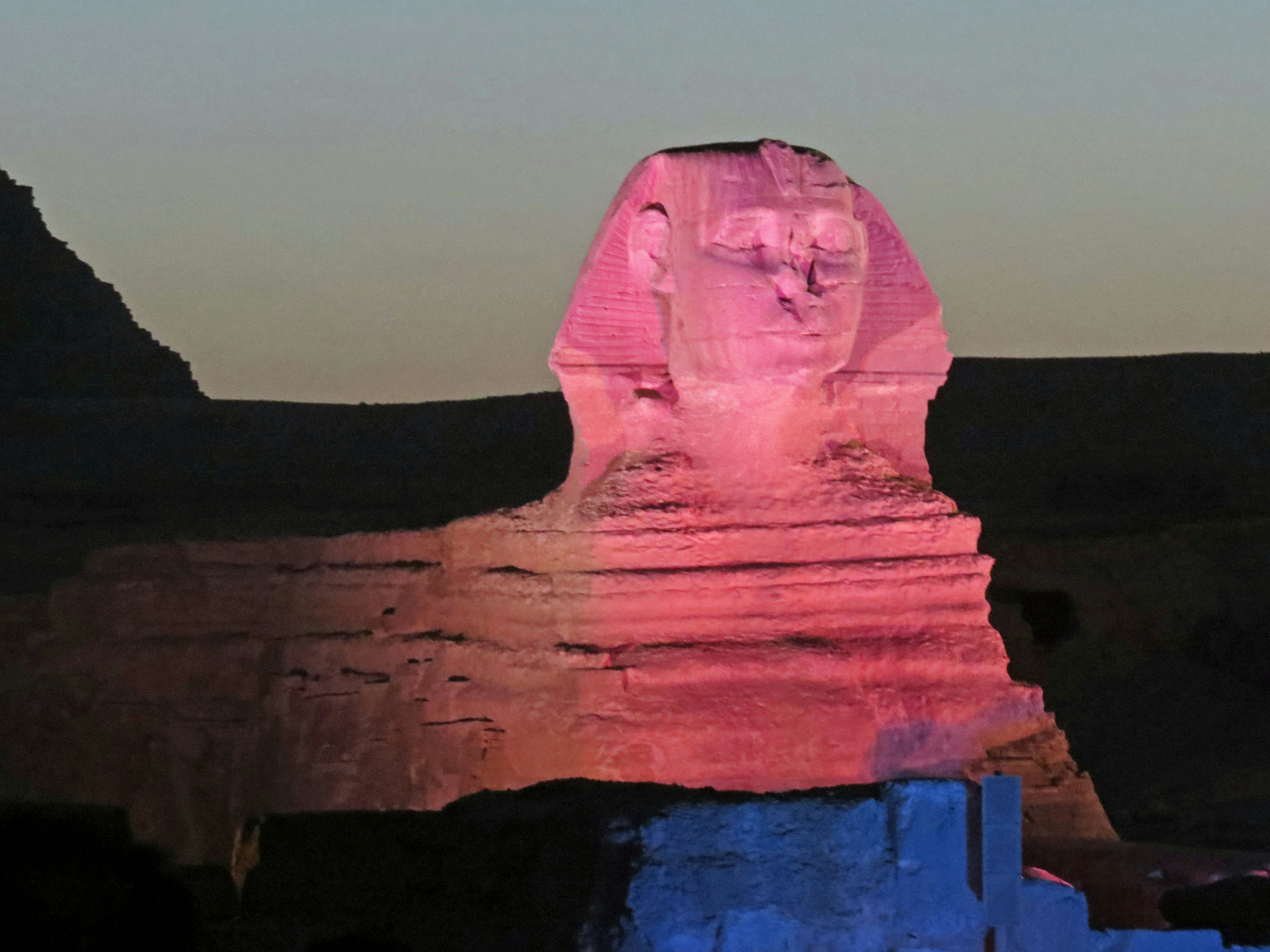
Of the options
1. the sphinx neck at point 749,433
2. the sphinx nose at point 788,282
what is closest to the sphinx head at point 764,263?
the sphinx nose at point 788,282

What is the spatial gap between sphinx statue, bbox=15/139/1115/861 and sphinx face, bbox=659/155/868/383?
12mm

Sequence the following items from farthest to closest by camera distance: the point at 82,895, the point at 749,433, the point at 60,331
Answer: the point at 60,331 < the point at 749,433 < the point at 82,895

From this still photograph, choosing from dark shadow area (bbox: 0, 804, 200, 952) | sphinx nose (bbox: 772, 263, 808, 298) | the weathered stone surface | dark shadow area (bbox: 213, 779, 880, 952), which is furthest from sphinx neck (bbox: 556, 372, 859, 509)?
the weathered stone surface

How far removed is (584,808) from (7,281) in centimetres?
3444

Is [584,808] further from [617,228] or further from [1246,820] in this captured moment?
[1246,820]

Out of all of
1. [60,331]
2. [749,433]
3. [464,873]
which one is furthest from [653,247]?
[60,331]

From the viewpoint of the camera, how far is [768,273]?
8680mm

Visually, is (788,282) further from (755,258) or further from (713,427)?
(713,427)

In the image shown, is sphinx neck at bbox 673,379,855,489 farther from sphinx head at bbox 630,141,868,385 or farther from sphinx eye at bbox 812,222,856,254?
sphinx eye at bbox 812,222,856,254

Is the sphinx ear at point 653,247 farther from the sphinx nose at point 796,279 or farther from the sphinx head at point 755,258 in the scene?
the sphinx nose at point 796,279

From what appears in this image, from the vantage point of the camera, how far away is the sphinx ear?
29.6 ft

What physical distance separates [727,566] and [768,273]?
55.2 inches

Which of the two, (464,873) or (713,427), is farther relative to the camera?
(713,427)

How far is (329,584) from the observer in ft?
34.2
